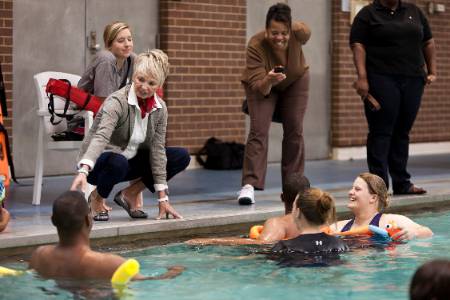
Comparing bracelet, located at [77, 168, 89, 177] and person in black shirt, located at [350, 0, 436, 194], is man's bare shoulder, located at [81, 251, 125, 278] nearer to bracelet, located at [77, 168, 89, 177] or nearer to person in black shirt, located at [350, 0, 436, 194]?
bracelet, located at [77, 168, 89, 177]

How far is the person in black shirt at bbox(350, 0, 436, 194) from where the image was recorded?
10258 mm

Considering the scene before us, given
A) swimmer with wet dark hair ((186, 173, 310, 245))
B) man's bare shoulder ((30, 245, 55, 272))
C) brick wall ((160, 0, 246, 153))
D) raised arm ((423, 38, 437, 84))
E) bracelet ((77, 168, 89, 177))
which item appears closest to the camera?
man's bare shoulder ((30, 245, 55, 272))

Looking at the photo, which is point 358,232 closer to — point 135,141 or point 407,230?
point 407,230

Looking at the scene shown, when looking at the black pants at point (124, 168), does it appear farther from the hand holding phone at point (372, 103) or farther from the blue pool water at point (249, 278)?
the hand holding phone at point (372, 103)

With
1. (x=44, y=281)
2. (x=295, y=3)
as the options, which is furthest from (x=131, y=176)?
(x=295, y=3)

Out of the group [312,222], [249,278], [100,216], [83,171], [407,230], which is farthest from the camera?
[100,216]

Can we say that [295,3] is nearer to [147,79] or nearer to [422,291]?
[147,79]

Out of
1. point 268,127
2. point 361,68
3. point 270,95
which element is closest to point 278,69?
point 270,95

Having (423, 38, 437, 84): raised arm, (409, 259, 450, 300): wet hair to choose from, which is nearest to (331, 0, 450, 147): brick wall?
(423, 38, 437, 84): raised arm

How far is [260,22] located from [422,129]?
140 inches

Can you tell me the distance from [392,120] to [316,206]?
370 cm

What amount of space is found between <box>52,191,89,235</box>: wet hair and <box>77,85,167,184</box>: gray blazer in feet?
7.26

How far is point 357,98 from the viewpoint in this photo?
1581 cm

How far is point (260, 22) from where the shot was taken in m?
14.6
